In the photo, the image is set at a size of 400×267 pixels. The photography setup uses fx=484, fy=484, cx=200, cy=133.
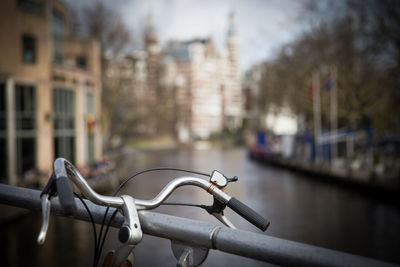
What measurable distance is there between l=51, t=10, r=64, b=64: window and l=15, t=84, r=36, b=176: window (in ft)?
9.33

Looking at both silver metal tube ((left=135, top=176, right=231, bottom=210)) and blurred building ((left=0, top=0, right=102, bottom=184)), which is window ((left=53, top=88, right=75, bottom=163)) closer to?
blurred building ((left=0, top=0, right=102, bottom=184))

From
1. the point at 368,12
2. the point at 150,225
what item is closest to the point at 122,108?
the point at 368,12

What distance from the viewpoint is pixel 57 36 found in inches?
857

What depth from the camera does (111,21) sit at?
119 ft

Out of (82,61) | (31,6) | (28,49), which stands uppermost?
(31,6)

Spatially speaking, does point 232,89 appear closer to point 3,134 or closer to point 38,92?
point 38,92

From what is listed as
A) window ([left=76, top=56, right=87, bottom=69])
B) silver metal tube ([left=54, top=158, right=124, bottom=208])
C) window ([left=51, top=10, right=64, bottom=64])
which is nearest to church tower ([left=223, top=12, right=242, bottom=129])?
window ([left=76, top=56, right=87, bottom=69])

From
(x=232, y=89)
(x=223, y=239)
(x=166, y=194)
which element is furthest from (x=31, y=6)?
(x=232, y=89)

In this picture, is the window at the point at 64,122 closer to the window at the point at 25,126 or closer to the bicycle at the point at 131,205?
the window at the point at 25,126

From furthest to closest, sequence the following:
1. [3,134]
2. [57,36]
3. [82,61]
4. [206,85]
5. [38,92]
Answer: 1. [206,85]
2. [82,61]
3. [57,36]
4. [38,92]
5. [3,134]

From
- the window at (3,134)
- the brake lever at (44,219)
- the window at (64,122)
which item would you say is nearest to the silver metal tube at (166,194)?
the brake lever at (44,219)

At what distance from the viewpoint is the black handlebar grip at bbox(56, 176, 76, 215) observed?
1.45 m

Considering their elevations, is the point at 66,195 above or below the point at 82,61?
below

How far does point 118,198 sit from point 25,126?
1773 centimetres
